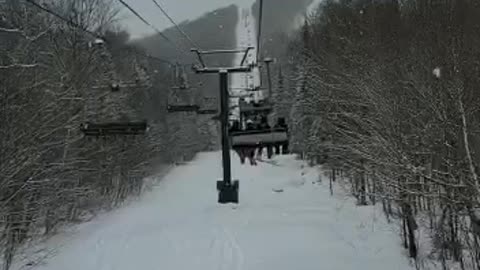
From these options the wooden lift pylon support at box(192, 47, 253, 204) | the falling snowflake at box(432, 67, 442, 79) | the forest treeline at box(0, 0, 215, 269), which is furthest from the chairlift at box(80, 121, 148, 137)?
the falling snowflake at box(432, 67, 442, 79)

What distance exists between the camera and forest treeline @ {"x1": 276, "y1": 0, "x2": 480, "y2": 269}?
12.1m

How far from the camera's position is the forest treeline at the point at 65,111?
1534 centimetres

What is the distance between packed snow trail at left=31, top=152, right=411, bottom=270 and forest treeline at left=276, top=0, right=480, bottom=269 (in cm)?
141

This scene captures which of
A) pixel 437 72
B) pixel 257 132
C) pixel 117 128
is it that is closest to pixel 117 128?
pixel 117 128

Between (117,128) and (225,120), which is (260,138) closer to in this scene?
(117,128)

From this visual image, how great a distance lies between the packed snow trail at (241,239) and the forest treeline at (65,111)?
6.37ft

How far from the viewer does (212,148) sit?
95375 mm

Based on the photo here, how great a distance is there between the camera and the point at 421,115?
14.7 m

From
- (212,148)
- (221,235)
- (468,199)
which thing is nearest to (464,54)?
(468,199)

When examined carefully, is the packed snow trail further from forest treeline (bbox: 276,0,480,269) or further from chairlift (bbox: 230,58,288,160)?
chairlift (bbox: 230,58,288,160)

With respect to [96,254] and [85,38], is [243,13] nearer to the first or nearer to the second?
[96,254]

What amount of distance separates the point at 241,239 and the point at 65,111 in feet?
26.4

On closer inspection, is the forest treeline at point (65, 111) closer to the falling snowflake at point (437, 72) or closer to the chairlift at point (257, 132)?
the chairlift at point (257, 132)

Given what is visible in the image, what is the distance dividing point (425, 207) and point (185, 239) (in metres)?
7.19
